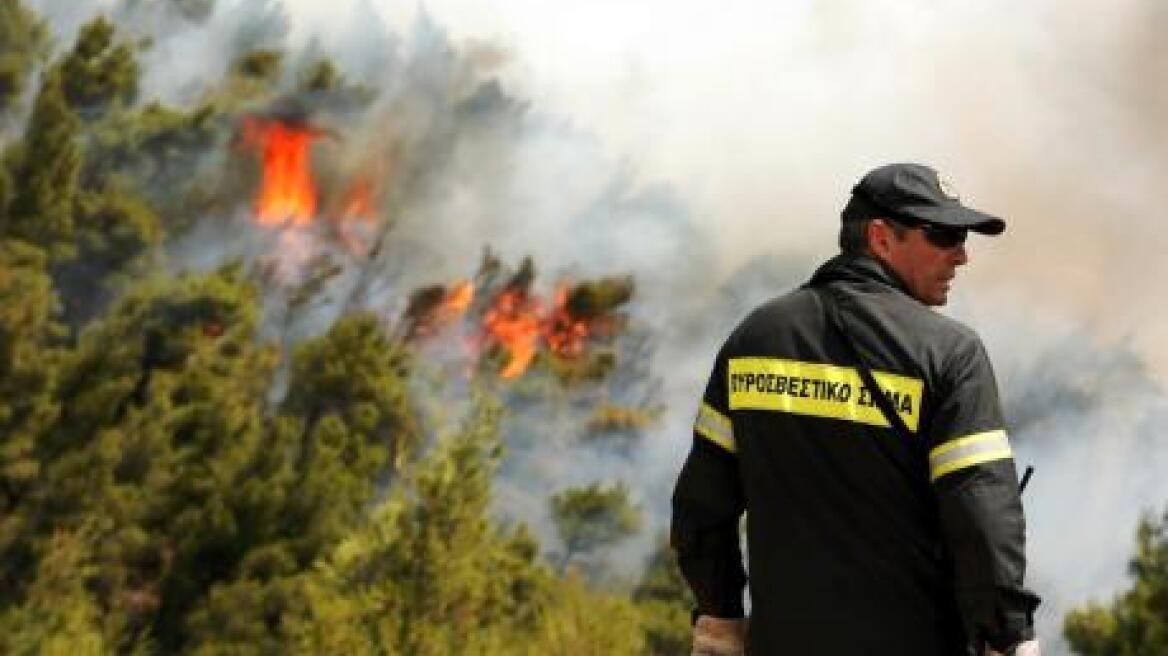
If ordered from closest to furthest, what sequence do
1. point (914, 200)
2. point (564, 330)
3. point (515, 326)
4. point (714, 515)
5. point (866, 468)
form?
point (866, 468), point (914, 200), point (714, 515), point (515, 326), point (564, 330)

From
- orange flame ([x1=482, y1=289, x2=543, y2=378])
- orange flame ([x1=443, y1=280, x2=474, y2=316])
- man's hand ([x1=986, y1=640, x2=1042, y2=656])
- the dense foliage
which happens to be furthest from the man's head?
orange flame ([x1=482, y1=289, x2=543, y2=378])

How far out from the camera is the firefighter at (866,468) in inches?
135

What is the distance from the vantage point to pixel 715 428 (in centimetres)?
393

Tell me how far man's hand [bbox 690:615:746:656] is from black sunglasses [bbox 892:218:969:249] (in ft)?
2.92

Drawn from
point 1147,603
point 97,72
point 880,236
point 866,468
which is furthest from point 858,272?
point 97,72

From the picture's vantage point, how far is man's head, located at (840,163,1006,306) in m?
3.71

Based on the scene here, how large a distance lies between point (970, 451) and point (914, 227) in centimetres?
53

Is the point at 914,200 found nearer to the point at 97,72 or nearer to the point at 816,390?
the point at 816,390

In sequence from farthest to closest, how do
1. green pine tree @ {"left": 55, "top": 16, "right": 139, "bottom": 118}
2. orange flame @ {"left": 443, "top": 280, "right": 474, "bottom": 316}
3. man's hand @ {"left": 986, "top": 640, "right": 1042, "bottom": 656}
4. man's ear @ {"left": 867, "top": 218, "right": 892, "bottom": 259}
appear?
orange flame @ {"left": 443, "top": 280, "right": 474, "bottom": 316} → green pine tree @ {"left": 55, "top": 16, "right": 139, "bottom": 118} → man's ear @ {"left": 867, "top": 218, "right": 892, "bottom": 259} → man's hand @ {"left": 986, "top": 640, "right": 1042, "bottom": 656}

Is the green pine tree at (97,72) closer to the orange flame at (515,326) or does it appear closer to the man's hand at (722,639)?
the orange flame at (515,326)

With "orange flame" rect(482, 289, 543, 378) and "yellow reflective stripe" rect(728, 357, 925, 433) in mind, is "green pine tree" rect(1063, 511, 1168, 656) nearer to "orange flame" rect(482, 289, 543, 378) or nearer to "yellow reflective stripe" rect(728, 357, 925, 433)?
"yellow reflective stripe" rect(728, 357, 925, 433)

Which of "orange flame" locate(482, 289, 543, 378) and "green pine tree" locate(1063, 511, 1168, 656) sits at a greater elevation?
"orange flame" locate(482, 289, 543, 378)

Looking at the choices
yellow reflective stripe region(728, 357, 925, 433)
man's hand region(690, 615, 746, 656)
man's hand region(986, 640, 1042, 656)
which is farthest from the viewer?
man's hand region(690, 615, 746, 656)

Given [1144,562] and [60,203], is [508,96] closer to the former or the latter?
[60,203]
